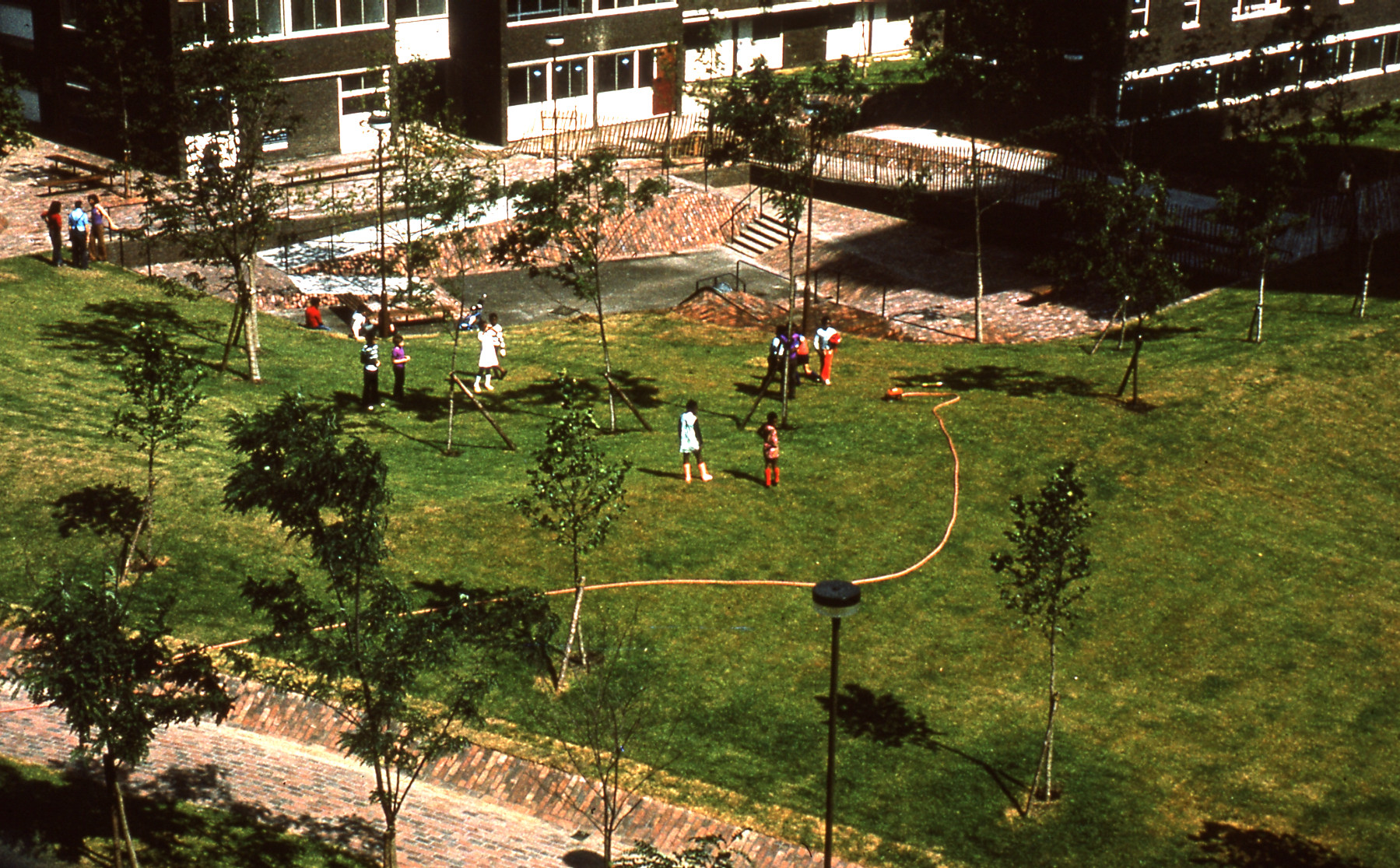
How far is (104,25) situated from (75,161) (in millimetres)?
5001

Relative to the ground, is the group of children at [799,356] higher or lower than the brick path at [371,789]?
higher

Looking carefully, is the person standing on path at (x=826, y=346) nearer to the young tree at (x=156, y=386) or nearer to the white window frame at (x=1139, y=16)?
the young tree at (x=156, y=386)

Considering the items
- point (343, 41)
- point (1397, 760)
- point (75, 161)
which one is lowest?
point (1397, 760)

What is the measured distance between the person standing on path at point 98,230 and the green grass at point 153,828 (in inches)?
973

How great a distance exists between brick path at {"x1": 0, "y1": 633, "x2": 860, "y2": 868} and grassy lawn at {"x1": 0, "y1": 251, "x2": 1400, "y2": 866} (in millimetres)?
1347

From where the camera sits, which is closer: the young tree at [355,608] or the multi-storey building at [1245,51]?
the young tree at [355,608]

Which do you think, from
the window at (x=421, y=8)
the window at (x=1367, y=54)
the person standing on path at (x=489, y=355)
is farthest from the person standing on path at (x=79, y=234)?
the window at (x=1367, y=54)

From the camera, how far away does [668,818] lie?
20625 millimetres

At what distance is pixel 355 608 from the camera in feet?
53.7

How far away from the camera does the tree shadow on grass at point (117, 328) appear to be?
34.9 m

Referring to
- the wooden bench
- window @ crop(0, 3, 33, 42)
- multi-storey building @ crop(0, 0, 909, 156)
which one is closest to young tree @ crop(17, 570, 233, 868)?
multi-storey building @ crop(0, 0, 909, 156)

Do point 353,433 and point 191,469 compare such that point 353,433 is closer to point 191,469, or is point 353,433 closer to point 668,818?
point 191,469

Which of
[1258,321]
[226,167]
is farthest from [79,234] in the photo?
[1258,321]

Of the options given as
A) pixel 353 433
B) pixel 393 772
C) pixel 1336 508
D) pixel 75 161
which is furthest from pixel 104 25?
pixel 1336 508
